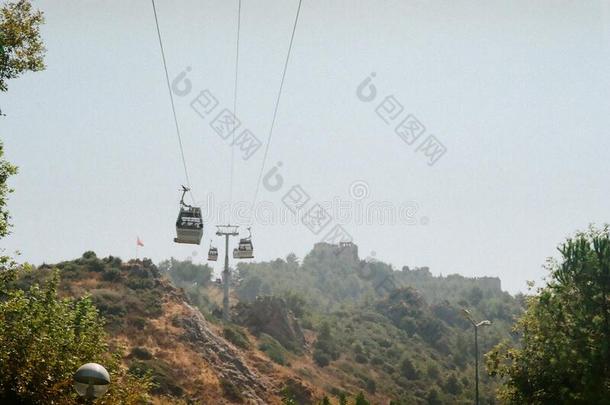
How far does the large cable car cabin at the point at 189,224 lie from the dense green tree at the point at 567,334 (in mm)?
17213

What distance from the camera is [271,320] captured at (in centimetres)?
7488

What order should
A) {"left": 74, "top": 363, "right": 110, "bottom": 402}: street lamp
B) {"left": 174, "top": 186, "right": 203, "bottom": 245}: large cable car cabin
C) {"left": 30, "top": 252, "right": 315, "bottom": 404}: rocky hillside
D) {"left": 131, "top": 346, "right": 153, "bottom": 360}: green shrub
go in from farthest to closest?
{"left": 131, "top": 346, "right": 153, "bottom": 360}: green shrub, {"left": 30, "top": 252, "right": 315, "bottom": 404}: rocky hillside, {"left": 174, "top": 186, "right": 203, "bottom": 245}: large cable car cabin, {"left": 74, "top": 363, "right": 110, "bottom": 402}: street lamp

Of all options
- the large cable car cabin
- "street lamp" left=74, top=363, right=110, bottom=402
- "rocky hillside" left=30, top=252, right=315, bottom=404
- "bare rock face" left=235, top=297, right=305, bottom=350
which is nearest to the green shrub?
"rocky hillside" left=30, top=252, right=315, bottom=404

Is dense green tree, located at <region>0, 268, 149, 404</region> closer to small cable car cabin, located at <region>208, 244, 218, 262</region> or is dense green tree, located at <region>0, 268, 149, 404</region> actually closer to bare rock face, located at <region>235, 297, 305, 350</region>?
small cable car cabin, located at <region>208, 244, 218, 262</region>

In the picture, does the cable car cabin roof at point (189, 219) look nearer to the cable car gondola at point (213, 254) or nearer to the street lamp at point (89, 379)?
the street lamp at point (89, 379)

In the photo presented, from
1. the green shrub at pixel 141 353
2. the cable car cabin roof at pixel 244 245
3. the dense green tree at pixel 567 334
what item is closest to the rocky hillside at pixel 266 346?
the green shrub at pixel 141 353

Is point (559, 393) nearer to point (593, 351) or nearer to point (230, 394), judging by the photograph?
point (593, 351)

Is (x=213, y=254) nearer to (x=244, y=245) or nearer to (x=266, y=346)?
(x=244, y=245)

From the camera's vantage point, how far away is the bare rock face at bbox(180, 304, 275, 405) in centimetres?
4850

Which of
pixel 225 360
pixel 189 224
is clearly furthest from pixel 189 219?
pixel 225 360

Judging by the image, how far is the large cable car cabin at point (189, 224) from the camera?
83.8 ft

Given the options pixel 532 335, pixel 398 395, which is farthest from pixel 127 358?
pixel 398 395

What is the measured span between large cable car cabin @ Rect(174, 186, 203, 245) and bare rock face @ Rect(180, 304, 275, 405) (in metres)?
24.1

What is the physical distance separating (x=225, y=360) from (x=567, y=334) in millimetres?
29483
